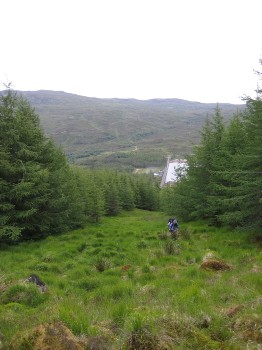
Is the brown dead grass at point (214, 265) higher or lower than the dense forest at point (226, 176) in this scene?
lower

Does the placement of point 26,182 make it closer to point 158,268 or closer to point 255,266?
point 158,268

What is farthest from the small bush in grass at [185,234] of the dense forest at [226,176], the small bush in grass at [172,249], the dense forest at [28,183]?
the dense forest at [28,183]

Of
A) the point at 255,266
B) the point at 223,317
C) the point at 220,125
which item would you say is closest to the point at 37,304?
the point at 223,317

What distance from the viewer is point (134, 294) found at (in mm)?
9438

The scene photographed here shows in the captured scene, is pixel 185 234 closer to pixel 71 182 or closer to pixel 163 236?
pixel 163 236

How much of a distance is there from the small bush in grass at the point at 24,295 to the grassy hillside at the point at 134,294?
0.03m

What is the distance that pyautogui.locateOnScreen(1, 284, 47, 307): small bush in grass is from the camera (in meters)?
8.81

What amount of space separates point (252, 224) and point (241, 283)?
6779 mm

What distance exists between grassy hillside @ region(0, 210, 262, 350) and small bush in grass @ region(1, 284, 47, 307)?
3 cm

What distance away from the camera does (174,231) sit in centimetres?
1933

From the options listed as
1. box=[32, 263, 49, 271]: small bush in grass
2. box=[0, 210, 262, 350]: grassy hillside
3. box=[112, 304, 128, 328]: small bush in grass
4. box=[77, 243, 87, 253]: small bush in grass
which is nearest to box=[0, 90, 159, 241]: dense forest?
box=[0, 210, 262, 350]: grassy hillside

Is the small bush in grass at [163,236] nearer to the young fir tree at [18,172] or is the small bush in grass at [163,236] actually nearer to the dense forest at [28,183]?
the dense forest at [28,183]

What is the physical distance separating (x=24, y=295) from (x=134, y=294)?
292 centimetres

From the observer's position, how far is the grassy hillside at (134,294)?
5.32 metres
